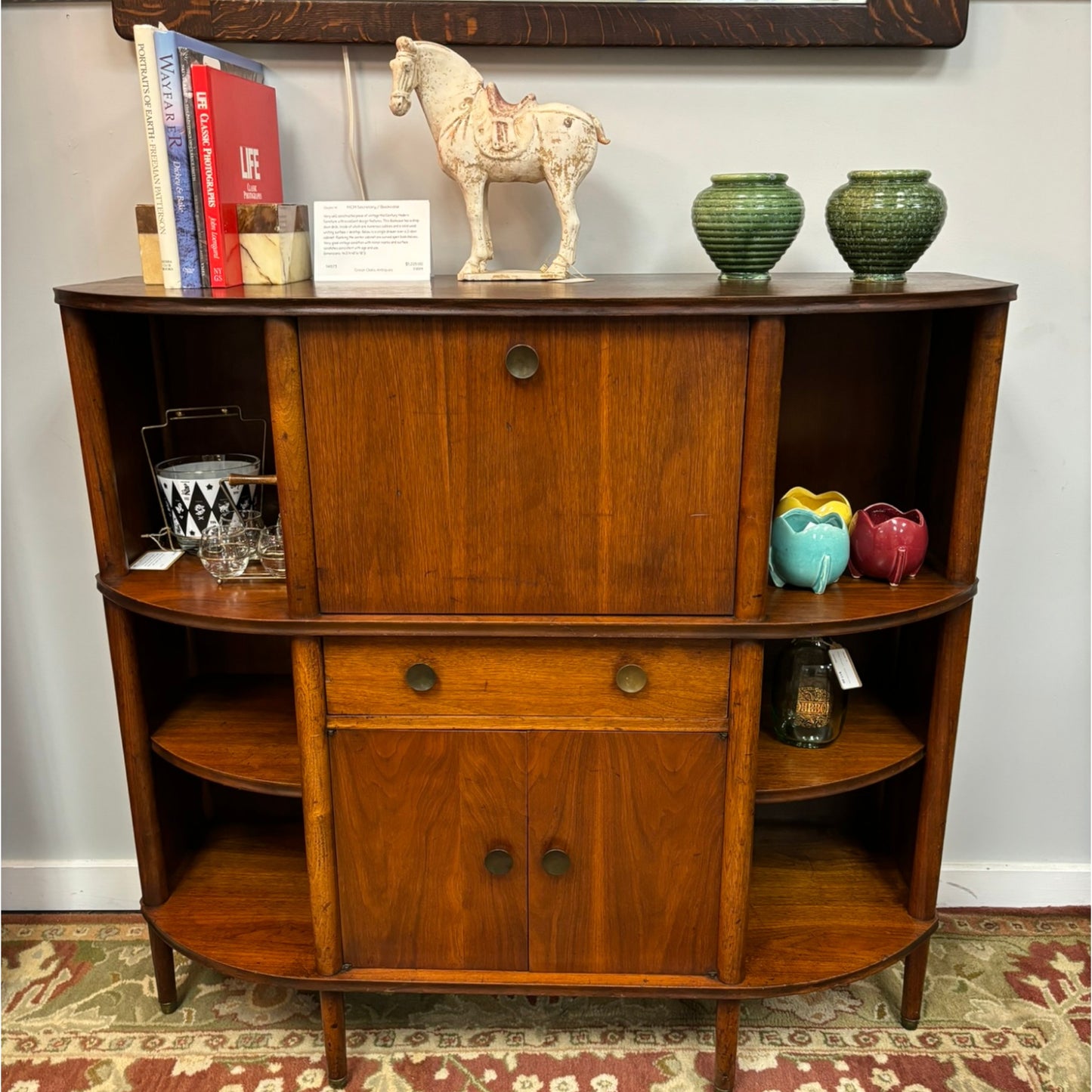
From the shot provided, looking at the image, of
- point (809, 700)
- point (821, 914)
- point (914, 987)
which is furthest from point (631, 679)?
Answer: point (914, 987)

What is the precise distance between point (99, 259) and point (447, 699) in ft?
3.03

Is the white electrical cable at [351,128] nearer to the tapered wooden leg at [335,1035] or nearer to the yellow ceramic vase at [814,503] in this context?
the yellow ceramic vase at [814,503]

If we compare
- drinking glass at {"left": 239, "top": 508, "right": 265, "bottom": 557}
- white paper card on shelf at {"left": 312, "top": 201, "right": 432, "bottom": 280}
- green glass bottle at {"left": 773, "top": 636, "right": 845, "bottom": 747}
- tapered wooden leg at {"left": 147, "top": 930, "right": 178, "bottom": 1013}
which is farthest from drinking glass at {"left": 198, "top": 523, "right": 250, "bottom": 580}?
green glass bottle at {"left": 773, "top": 636, "right": 845, "bottom": 747}

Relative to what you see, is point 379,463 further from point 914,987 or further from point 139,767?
point 914,987

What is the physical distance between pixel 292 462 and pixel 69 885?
1184mm

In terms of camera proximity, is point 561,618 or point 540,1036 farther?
point 540,1036

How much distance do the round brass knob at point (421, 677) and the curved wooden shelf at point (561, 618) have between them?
5 cm

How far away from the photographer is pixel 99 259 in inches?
63.7

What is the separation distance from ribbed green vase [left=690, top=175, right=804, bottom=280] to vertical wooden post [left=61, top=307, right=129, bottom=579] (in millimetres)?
841

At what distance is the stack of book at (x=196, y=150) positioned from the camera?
1320 millimetres

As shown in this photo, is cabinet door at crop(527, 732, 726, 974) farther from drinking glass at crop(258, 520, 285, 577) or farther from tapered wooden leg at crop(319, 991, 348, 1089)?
drinking glass at crop(258, 520, 285, 577)

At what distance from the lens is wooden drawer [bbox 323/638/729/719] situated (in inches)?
52.2

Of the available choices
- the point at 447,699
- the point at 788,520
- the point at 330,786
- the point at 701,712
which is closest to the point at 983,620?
the point at 788,520

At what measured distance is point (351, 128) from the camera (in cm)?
154
